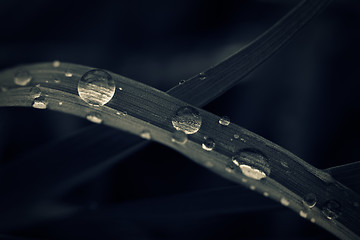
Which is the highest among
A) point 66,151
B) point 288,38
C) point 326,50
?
point 326,50

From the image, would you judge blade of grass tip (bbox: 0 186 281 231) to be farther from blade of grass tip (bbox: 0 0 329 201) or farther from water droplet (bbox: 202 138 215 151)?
blade of grass tip (bbox: 0 0 329 201)

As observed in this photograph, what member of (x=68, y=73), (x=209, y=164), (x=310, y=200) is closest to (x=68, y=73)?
(x=68, y=73)

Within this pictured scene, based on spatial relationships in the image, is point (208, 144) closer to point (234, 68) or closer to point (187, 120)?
point (187, 120)

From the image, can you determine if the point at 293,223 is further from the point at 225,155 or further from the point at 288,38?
the point at 288,38

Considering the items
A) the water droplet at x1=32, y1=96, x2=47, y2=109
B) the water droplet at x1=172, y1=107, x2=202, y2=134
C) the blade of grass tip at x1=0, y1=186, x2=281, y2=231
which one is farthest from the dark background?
the water droplet at x1=172, y1=107, x2=202, y2=134

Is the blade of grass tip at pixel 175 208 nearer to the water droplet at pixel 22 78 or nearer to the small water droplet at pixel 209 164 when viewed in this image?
the small water droplet at pixel 209 164

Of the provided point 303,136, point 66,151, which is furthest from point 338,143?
point 66,151

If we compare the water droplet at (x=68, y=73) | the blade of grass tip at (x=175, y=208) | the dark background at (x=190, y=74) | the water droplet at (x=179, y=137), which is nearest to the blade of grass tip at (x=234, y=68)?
the water droplet at (x=68, y=73)
